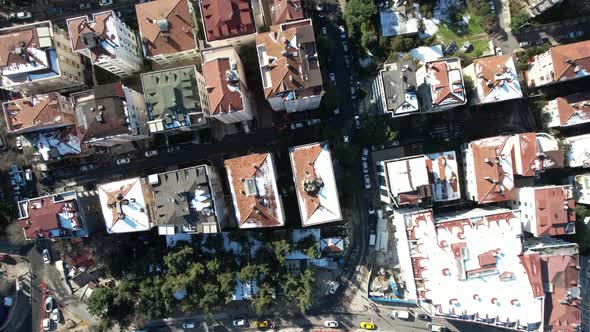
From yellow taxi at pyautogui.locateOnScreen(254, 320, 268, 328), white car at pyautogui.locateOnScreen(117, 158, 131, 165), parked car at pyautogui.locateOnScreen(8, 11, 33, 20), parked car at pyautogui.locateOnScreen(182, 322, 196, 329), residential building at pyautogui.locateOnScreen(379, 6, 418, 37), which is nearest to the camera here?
residential building at pyautogui.locateOnScreen(379, 6, 418, 37)

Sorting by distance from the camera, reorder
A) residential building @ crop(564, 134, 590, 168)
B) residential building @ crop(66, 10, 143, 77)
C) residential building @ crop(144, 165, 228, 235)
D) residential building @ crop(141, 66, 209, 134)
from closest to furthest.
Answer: residential building @ crop(66, 10, 143, 77) → residential building @ crop(141, 66, 209, 134) → residential building @ crop(144, 165, 228, 235) → residential building @ crop(564, 134, 590, 168)

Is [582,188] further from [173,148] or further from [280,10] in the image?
[173,148]

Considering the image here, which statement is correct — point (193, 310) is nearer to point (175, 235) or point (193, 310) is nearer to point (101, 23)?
point (175, 235)

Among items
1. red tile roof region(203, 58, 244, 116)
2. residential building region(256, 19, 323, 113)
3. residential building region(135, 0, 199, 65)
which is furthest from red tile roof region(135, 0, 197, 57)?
residential building region(256, 19, 323, 113)

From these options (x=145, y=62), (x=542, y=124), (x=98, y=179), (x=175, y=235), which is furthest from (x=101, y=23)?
(x=542, y=124)

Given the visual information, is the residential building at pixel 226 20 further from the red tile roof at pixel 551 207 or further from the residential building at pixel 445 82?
the red tile roof at pixel 551 207

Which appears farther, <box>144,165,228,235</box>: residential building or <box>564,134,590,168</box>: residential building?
<box>564,134,590,168</box>: residential building

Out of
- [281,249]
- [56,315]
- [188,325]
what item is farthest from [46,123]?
[281,249]

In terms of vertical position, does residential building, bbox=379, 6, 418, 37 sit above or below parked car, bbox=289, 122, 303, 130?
above

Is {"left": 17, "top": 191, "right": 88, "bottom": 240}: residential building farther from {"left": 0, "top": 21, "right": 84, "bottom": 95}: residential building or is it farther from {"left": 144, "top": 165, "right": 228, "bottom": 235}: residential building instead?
{"left": 0, "top": 21, "right": 84, "bottom": 95}: residential building
